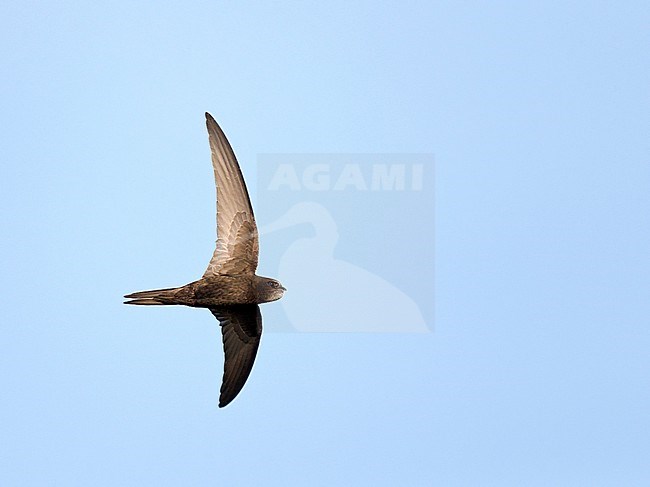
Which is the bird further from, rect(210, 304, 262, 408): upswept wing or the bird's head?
rect(210, 304, 262, 408): upswept wing

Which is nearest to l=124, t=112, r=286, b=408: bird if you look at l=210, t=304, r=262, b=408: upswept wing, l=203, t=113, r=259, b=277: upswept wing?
l=203, t=113, r=259, b=277: upswept wing

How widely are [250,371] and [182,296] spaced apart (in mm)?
1811

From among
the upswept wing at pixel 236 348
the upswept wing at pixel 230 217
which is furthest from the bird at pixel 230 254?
the upswept wing at pixel 236 348

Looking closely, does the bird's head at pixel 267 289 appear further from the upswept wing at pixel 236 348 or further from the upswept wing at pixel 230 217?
the upswept wing at pixel 236 348

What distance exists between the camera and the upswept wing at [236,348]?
552 inches

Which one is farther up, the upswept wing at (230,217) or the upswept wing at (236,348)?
the upswept wing at (230,217)

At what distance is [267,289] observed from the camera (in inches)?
527

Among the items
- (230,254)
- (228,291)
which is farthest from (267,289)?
(230,254)

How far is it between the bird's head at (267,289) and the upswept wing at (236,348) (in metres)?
0.66

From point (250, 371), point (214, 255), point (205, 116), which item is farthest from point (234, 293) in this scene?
point (205, 116)

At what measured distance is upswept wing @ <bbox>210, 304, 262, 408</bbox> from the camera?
→ 14.0 metres

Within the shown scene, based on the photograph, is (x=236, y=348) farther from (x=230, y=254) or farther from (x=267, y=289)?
(x=230, y=254)

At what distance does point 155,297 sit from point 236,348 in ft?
5.88

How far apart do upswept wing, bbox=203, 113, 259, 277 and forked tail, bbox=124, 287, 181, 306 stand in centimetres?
60
